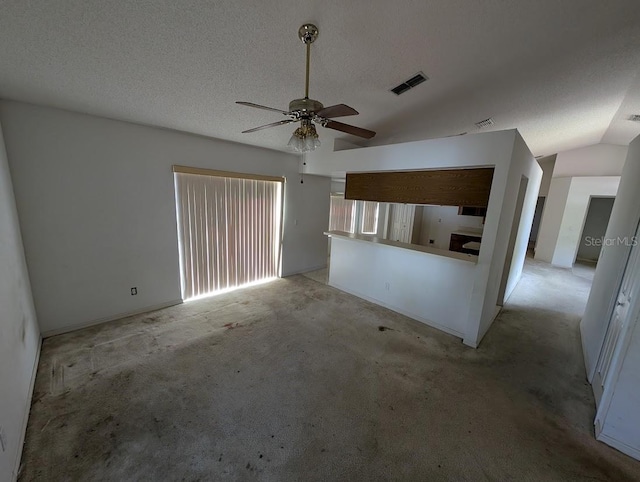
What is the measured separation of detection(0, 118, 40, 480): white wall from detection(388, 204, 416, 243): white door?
7.28 metres

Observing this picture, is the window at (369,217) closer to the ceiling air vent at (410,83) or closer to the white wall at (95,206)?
the white wall at (95,206)

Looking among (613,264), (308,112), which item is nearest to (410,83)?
(308,112)

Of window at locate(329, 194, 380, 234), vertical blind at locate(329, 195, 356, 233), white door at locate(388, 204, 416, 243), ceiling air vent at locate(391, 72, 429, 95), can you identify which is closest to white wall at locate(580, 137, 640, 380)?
ceiling air vent at locate(391, 72, 429, 95)

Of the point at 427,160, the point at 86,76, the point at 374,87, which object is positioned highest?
the point at 374,87

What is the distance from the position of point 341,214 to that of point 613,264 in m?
5.22

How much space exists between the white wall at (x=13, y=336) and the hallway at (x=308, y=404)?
6.2 inches

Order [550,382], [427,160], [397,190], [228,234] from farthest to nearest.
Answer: [228,234] < [397,190] < [427,160] < [550,382]

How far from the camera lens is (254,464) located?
1.55m

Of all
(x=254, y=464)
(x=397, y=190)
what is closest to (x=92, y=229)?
(x=254, y=464)

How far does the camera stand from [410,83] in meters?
2.43

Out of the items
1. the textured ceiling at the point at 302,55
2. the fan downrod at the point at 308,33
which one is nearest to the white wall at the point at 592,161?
the textured ceiling at the point at 302,55

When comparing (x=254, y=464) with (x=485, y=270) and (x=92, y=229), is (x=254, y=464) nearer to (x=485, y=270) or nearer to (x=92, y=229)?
(x=485, y=270)

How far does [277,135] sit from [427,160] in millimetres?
2159

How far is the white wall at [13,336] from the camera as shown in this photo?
4.69 feet
